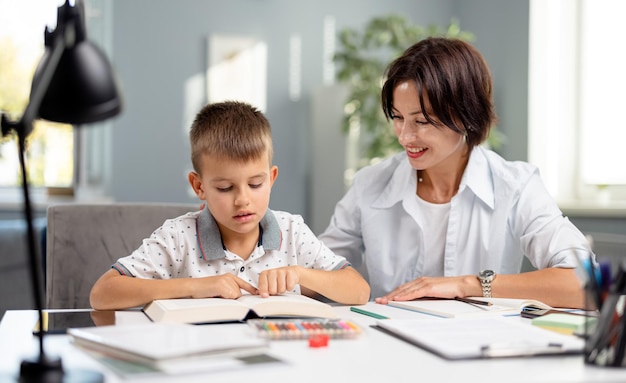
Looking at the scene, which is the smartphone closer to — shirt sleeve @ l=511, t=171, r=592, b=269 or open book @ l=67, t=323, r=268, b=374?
open book @ l=67, t=323, r=268, b=374

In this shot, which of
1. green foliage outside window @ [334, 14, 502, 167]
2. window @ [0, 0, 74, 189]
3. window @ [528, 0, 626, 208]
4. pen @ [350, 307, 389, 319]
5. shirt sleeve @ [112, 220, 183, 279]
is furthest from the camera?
window @ [0, 0, 74, 189]

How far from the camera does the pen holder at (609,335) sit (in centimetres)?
88

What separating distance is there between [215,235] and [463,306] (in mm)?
519

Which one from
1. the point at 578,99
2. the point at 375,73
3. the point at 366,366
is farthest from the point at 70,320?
the point at 578,99

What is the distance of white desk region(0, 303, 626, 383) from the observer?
0.82 meters

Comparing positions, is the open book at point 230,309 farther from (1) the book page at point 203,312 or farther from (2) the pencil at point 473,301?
(2) the pencil at point 473,301

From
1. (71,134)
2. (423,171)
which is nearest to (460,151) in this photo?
(423,171)

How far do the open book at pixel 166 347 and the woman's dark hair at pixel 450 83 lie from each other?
93cm

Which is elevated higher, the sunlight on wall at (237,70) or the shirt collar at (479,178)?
the sunlight on wall at (237,70)

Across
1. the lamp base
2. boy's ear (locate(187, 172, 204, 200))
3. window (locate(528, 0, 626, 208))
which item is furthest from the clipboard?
window (locate(528, 0, 626, 208))

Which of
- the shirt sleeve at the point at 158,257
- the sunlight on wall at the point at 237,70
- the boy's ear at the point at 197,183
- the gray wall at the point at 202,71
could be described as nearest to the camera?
the shirt sleeve at the point at 158,257

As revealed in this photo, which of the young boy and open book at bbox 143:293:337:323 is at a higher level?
the young boy

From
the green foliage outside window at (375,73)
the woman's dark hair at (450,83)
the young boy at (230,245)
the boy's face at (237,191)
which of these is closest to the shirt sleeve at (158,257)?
the young boy at (230,245)

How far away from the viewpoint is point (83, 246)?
176 centimetres
